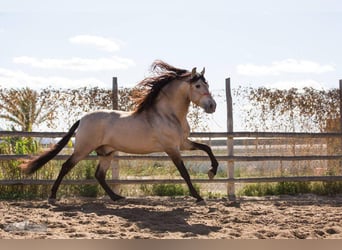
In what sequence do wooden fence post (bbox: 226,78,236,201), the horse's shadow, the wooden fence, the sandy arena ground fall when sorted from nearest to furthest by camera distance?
the sandy arena ground, the horse's shadow, the wooden fence, wooden fence post (bbox: 226,78,236,201)

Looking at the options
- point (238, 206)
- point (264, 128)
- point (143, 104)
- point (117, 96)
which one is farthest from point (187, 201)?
point (264, 128)

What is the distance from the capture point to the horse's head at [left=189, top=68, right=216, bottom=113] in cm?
703

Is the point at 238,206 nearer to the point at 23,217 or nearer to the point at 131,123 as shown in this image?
the point at 131,123

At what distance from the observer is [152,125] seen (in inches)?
282

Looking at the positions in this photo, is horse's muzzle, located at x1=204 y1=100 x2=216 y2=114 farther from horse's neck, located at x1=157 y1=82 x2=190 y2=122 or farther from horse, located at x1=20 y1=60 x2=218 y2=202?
horse's neck, located at x1=157 y1=82 x2=190 y2=122

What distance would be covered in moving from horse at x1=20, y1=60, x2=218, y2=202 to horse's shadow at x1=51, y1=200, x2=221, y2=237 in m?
0.95

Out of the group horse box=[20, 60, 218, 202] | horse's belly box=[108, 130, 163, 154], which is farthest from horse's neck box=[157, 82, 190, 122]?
horse's belly box=[108, 130, 163, 154]

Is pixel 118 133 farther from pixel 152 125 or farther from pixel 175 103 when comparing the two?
pixel 175 103

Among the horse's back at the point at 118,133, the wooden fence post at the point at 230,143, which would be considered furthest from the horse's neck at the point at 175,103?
the wooden fence post at the point at 230,143

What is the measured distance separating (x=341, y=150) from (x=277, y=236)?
6258 mm

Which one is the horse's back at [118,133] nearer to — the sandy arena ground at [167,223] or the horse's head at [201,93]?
the horse's head at [201,93]

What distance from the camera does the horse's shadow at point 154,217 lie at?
15.4ft

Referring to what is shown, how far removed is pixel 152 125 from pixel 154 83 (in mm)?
743

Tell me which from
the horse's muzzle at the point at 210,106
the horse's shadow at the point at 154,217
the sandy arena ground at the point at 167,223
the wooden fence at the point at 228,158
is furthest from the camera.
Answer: the wooden fence at the point at 228,158
